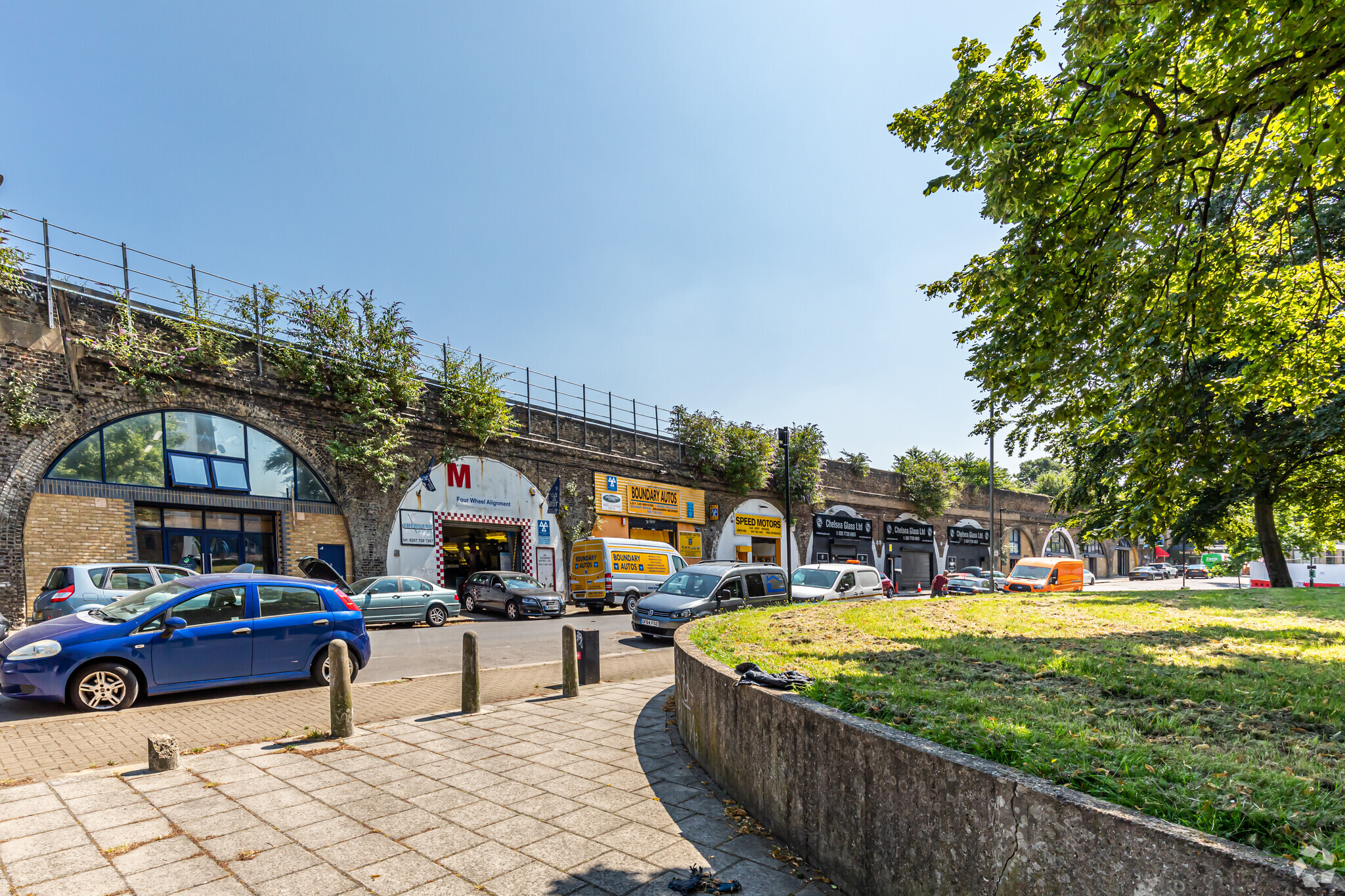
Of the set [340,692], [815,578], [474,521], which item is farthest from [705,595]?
[474,521]

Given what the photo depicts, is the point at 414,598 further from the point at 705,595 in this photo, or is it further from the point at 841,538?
the point at 841,538

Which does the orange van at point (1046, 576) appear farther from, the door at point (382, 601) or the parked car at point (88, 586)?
the parked car at point (88, 586)

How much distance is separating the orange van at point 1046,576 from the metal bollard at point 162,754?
29.5m

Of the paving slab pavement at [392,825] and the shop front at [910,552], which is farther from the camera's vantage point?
the shop front at [910,552]

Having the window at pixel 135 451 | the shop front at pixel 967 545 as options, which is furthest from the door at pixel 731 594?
the shop front at pixel 967 545

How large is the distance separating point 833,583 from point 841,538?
24870 millimetres

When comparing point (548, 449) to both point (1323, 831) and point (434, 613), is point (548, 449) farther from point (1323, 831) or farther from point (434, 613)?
point (1323, 831)

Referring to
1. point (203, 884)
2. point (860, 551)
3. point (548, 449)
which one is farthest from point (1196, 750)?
point (860, 551)

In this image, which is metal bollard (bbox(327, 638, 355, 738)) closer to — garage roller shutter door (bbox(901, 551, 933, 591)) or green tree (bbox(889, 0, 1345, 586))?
green tree (bbox(889, 0, 1345, 586))

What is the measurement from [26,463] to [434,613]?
30.6 ft

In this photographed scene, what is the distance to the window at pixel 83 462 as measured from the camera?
15422 millimetres

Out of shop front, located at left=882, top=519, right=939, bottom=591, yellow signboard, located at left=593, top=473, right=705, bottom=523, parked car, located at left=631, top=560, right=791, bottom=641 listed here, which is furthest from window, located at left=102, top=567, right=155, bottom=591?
shop front, located at left=882, top=519, right=939, bottom=591

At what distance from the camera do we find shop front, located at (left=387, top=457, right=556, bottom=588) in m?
22.3

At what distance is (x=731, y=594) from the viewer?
1545 centimetres
